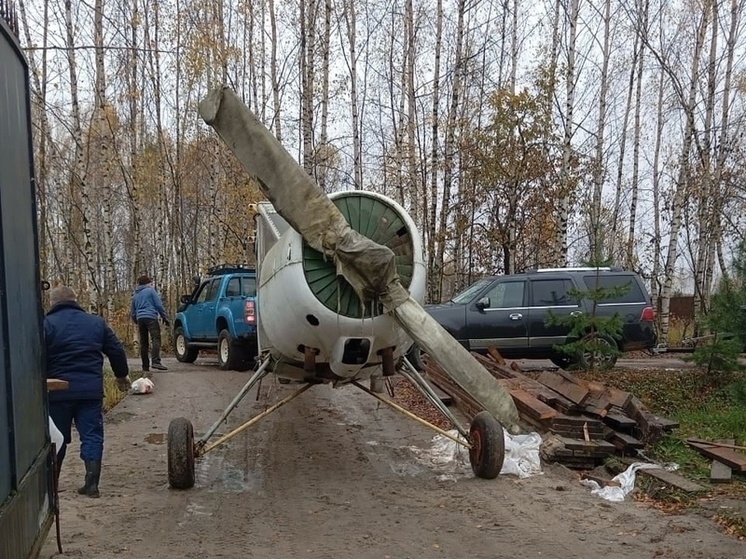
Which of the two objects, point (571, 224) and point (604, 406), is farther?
point (571, 224)

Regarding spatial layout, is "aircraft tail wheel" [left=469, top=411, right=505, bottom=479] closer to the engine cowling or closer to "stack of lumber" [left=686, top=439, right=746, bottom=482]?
the engine cowling

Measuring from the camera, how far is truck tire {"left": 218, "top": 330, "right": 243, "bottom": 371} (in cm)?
1474

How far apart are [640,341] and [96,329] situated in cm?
1059

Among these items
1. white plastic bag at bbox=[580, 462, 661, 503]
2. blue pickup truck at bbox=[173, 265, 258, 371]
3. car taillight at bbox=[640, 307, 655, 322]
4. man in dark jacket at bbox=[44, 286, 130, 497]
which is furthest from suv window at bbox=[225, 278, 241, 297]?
white plastic bag at bbox=[580, 462, 661, 503]

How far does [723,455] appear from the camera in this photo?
755 cm

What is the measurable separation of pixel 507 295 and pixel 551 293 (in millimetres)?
878

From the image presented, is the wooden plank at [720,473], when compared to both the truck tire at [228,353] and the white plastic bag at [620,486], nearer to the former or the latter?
the white plastic bag at [620,486]

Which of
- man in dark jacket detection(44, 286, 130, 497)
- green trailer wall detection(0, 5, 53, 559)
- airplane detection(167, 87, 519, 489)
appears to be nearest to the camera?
green trailer wall detection(0, 5, 53, 559)

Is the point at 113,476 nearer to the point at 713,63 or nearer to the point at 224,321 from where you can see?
the point at 224,321

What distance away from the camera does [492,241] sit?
23359 mm

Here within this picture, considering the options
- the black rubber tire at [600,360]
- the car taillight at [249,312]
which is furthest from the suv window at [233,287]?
the black rubber tire at [600,360]

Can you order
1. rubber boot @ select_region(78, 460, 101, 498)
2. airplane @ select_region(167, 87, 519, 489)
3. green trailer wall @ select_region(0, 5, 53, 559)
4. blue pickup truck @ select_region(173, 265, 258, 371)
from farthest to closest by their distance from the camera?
blue pickup truck @ select_region(173, 265, 258, 371), rubber boot @ select_region(78, 460, 101, 498), airplane @ select_region(167, 87, 519, 489), green trailer wall @ select_region(0, 5, 53, 559)

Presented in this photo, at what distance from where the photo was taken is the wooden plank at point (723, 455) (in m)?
7.31

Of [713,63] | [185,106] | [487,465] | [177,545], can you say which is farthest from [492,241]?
[177,545]
